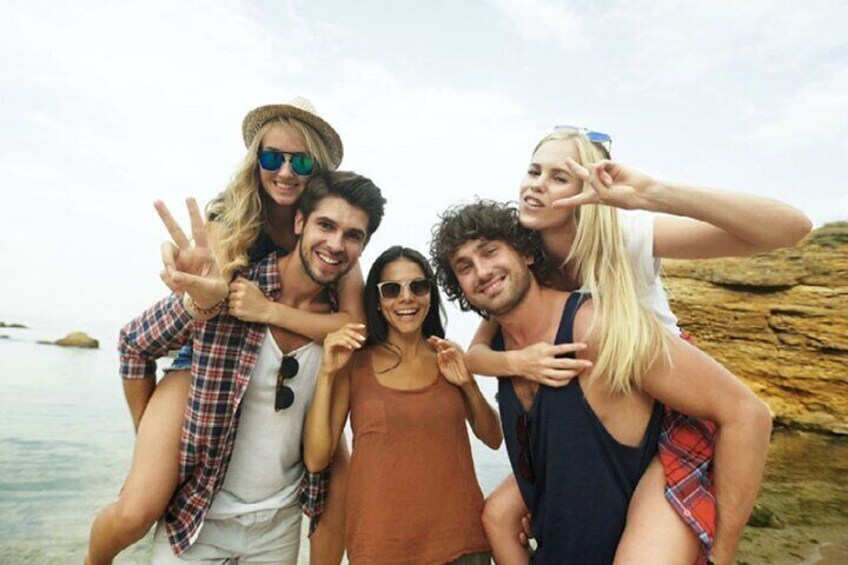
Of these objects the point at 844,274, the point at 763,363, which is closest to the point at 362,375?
the point at 763,363

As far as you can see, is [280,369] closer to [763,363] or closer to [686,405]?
[686,405]

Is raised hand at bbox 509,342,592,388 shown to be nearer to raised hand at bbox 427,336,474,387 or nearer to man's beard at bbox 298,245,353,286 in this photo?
raised hand at bbox 427,336,474,387

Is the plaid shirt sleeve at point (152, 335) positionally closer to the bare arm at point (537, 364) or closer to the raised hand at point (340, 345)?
the raised hand at point (340, 345)

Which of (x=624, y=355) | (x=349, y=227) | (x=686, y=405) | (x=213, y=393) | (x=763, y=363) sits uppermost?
(x=349, y=227)

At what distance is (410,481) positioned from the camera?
11.3 feet

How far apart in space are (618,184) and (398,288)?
1.86 meters

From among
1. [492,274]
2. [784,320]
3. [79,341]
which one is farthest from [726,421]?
[79,341]

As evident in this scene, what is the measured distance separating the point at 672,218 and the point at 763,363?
11584mm

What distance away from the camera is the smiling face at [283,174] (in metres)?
4.07

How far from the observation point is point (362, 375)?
151 inches

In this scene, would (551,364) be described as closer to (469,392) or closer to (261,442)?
(469,392)

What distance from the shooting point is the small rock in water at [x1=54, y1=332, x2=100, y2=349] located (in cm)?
4459

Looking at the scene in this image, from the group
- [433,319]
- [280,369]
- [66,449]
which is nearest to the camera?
[280,369]

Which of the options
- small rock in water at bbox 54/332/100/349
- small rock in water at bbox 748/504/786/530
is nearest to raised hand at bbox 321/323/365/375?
small rock in water at bbox 748/504/786/530
